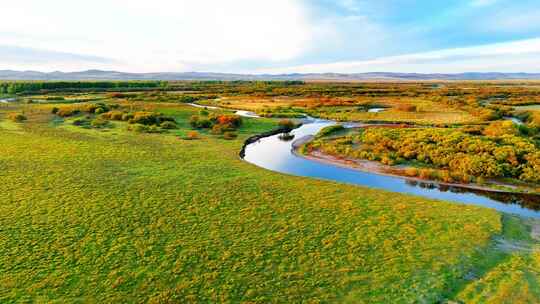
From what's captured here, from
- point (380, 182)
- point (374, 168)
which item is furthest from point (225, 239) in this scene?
point (374, 168)

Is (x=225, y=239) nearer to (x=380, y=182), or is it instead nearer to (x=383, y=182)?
(x=380, y=182)

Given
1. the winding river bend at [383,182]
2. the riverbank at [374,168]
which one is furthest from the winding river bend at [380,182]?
the riverbank at [374,168]

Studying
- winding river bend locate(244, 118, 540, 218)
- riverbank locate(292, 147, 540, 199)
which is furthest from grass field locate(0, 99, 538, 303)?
riverbank locate(292, 147, 540, 199)

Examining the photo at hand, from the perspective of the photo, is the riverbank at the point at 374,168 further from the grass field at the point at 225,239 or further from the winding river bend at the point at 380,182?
the grass field at the point at 225,239

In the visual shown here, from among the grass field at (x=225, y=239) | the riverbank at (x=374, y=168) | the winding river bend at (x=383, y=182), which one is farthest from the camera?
the riverbank at (x=374, y=168)

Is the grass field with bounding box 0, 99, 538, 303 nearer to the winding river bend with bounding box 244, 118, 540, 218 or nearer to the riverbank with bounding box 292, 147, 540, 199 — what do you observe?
the winding river bend with bounding box 244, 118, 540, 218

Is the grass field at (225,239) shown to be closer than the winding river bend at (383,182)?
Yes
